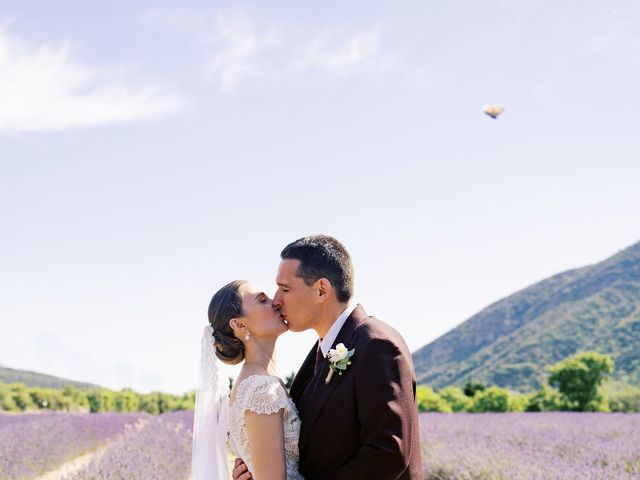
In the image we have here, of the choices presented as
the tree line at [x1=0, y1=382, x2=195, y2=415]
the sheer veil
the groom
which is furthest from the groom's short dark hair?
the tree line at [x1=0, y1=382, x2=195, y2=415]

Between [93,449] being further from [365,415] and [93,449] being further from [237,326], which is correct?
[365,415]

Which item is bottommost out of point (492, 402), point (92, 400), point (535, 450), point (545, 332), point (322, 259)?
point (492, 402)

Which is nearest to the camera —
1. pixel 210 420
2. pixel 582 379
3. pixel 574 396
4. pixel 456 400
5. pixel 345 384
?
pixel 345 384

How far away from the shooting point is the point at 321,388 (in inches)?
116

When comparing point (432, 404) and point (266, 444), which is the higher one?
point (266, 444)

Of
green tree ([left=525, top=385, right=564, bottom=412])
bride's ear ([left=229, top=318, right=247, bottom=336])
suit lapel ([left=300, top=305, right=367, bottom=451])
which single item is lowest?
green tree ([left=525, top=385, right=564, bottom=412])

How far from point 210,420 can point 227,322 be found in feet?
2.57

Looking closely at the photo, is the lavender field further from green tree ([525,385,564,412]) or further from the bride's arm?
green tree ([525,385,564,412])

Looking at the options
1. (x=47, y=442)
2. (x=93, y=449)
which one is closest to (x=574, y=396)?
(x=93, y=449)

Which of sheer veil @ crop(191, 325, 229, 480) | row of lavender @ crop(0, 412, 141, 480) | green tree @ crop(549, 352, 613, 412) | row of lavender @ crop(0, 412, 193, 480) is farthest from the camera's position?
green tree @ crop(549, 352, 613, 412)

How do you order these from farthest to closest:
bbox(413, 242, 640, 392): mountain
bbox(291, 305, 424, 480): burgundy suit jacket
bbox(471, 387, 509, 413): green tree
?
bbox(413, 242, 640, 392): mountain
bbox(471, 387, 509, 413): green tree
bbox(291, 305, 424, 480): burgundy suit jacket

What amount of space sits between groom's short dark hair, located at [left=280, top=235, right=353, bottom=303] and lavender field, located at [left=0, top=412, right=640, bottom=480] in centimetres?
364

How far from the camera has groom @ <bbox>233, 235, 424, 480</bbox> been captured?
8.59 feet

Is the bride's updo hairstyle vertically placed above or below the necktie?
above
